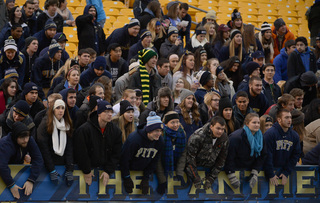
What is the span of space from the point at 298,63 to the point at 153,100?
4.22m

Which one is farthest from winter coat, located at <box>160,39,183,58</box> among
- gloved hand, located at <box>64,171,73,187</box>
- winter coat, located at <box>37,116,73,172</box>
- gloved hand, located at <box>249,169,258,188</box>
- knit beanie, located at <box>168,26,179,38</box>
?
gloved hand, located at <box>64,171,73,187</box>

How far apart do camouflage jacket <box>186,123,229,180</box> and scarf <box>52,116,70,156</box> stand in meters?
1.62

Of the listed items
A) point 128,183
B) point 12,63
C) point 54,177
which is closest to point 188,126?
point 128,183

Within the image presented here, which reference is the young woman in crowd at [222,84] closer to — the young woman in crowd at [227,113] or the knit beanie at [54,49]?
the young woman in crowd at [227,113]

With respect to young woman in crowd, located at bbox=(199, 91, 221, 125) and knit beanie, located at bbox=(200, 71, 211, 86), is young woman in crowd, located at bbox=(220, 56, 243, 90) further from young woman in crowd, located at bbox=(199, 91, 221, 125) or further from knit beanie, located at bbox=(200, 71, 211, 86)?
young woman in crowd, located at bbox=(199, 91, 221, 125)

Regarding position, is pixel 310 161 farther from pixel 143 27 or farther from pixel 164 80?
pixel 143 27

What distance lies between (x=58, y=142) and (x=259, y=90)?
392 cm

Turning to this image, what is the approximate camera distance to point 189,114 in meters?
9.59

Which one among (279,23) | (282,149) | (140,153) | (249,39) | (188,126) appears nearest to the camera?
(140,153)

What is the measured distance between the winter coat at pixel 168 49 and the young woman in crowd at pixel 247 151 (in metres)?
3.76

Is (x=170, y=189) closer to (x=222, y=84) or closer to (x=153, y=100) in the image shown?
(x=153, y=100)

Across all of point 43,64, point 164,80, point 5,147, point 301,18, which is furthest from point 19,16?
point 301,18

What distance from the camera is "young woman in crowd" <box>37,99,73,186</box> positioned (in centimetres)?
817

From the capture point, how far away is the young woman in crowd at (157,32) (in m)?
12.9
